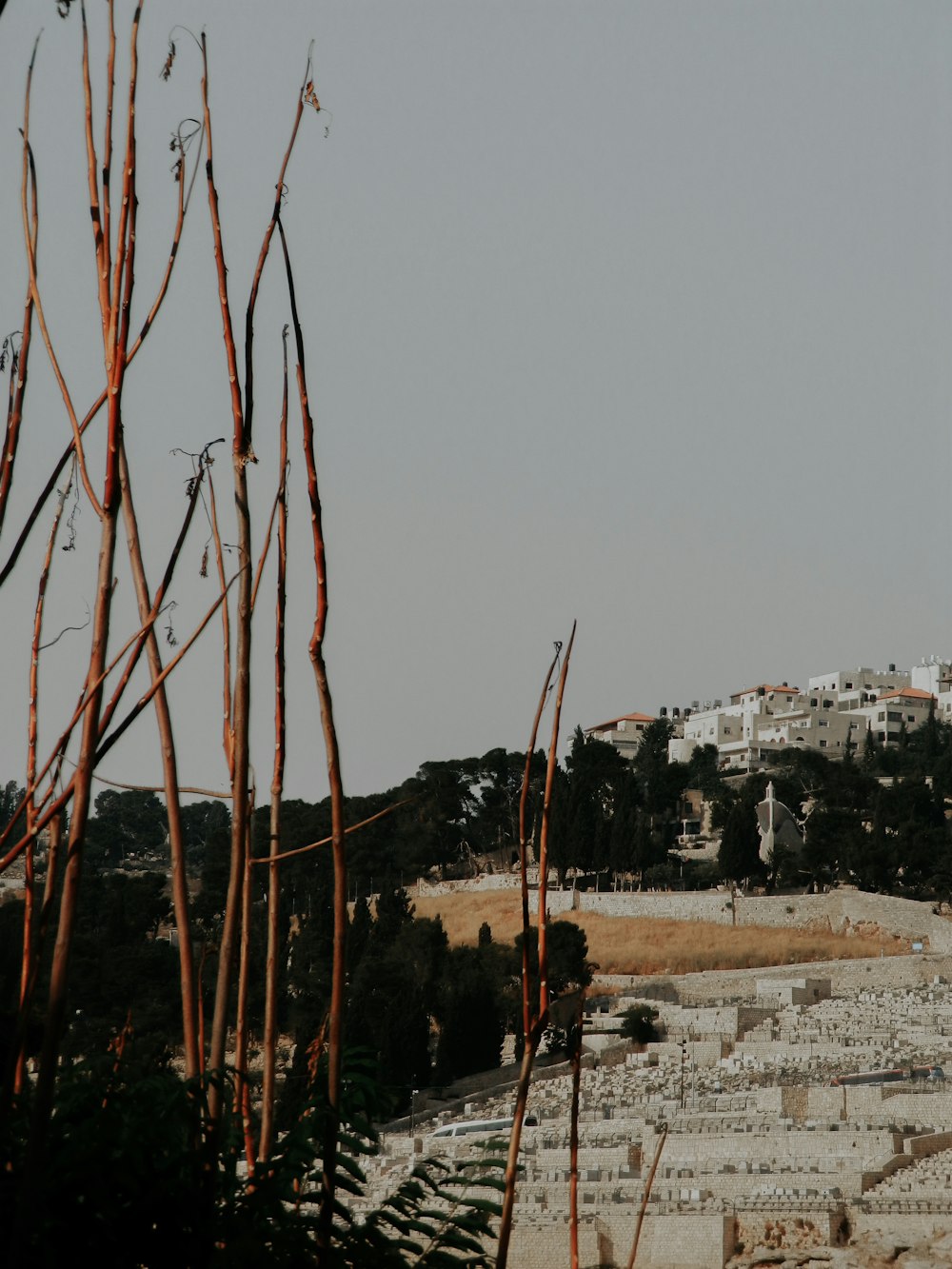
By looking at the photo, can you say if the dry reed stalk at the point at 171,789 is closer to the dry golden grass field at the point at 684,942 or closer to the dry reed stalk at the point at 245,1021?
the dry reed stalk at the point at 245,1021

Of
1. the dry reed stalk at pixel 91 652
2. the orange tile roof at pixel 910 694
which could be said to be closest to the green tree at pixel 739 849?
the orange tile roof at pixel 910 694

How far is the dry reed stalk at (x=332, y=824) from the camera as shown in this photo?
Answer: 6.10 ft

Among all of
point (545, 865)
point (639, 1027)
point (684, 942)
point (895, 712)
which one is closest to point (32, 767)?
point (545, 865)

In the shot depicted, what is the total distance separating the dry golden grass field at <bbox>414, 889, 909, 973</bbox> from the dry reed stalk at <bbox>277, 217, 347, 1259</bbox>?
35.7 metres

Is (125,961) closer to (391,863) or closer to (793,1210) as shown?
(793,1210)

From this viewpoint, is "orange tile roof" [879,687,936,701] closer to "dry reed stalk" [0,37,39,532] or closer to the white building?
the white building

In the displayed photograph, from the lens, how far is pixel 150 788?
2.22m

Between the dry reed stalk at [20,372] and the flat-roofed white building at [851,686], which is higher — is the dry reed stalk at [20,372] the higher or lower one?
the lower one

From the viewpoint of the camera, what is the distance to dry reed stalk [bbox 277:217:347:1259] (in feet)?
6.10

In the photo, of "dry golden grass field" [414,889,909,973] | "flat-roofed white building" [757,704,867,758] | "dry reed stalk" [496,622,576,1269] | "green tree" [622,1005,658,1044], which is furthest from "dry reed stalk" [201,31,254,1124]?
"flat-roofed white building" [757,704,867,758]

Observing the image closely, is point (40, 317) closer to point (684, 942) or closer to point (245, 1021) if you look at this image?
point (245, 1021)

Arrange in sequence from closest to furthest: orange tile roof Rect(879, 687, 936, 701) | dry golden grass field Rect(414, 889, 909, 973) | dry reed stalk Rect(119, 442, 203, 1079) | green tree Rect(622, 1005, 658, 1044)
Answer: dry reed stalk Rect(119, 442, 203, 1079)
green tree Rect(622, 1005, 658, 1044)
dry golden grass field Rect(414, 889, 909, 973)
orange tile roof Rect(879, 687, 936, 701)

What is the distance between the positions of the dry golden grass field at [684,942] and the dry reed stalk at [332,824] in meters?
35.7

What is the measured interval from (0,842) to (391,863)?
50117mm
